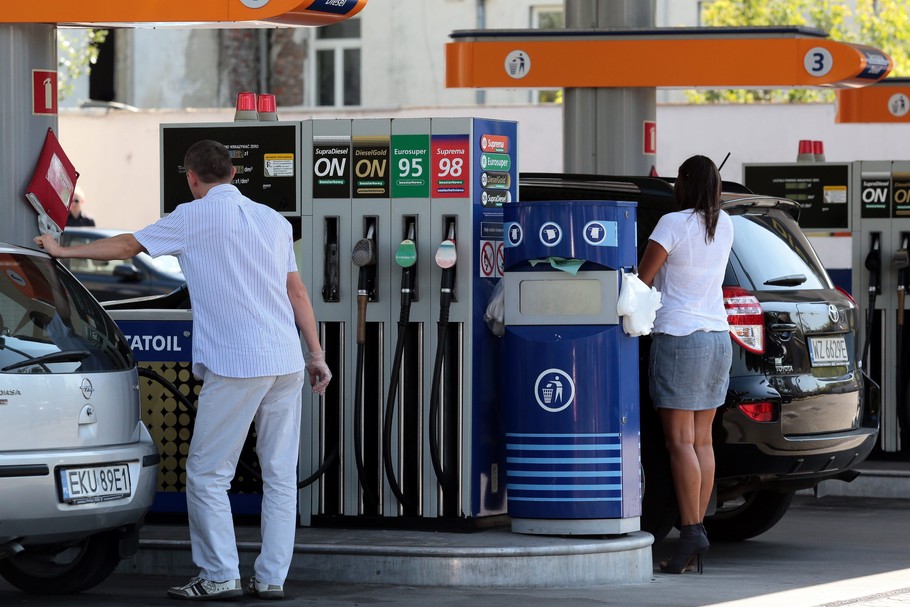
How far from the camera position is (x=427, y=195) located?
809cm

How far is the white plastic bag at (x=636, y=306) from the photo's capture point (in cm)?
775

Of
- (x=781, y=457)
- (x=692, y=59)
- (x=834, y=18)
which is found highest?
(x=834, y=18)

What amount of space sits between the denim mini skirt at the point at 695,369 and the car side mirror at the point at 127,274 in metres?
12.7

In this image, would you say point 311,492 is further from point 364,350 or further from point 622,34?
point 622,34

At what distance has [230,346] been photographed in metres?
7.05

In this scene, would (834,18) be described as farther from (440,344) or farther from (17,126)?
(440,344)

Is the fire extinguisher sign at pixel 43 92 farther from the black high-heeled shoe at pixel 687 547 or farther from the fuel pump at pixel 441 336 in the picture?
the black high-heeled shoe at pixel 687 547

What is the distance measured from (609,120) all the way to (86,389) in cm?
727

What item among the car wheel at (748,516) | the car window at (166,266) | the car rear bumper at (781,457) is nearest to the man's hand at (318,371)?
the car rear bumper at (781,457)

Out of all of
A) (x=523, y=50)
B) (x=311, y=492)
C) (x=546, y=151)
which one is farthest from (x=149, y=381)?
(x=546, y=151)

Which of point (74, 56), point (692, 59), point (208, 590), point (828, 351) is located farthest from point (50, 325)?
point (74, 56)

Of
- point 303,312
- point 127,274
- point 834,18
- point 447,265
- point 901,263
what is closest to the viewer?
point 303,312

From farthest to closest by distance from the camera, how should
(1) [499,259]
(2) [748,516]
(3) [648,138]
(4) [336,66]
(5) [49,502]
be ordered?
(4) [336,66] < (3) [648,138] < (2) [748,516] < (1) [499,259] < (5) [49,502]

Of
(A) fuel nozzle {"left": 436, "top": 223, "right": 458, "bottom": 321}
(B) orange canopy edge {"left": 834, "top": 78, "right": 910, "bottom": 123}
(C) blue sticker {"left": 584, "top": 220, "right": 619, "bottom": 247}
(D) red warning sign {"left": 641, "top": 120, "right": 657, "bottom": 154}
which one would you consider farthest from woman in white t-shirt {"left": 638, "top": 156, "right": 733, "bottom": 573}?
(B) orange canopy edge {"left": 834, "top": 78, "right": 910, "bottom": 123}
